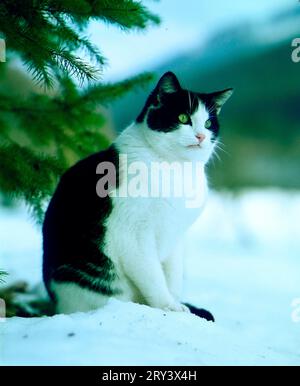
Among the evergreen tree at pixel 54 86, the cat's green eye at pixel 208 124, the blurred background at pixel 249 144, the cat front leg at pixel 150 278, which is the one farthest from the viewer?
the blurred background at pixel 249 144

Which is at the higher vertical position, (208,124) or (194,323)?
(208,124)

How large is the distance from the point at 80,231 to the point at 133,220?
214 mm

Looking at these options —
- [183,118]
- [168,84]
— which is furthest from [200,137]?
[168,84]

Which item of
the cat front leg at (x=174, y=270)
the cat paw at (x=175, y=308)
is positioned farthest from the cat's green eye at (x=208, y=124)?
the cat paw at (x=175, y=308)

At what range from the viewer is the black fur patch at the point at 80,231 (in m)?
1.56

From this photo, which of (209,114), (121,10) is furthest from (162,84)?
(121,10)

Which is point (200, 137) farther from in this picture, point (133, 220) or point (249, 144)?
point (249, 144)

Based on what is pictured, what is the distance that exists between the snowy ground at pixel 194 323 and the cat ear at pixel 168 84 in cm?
76

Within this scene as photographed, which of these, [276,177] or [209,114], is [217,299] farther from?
[276,177]

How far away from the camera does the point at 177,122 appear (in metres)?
1.58

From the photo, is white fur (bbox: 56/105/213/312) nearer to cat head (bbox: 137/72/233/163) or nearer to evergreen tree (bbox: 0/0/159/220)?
cat head (bbox: 137/72/233/163)

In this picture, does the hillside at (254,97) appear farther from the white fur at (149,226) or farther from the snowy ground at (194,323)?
the white fur at (149,226)

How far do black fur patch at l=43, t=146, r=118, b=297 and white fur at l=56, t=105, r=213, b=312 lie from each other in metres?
0.03
